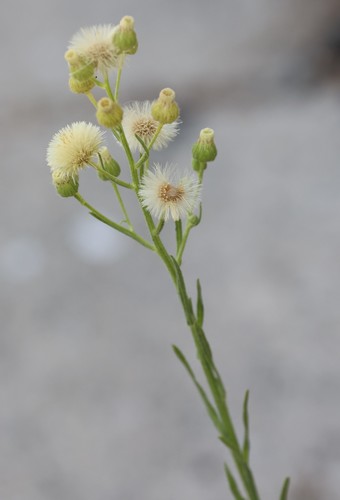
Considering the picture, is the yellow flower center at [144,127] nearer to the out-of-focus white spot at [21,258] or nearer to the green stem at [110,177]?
the green stem at [110,177]

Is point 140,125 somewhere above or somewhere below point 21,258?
below

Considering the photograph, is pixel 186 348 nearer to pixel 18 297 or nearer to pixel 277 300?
pixel 277 300

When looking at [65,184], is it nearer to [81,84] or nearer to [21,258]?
[81,84]

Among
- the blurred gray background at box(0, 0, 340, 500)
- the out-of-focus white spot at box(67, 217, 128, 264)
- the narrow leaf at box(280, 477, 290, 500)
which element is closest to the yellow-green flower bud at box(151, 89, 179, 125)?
the narrow leaf at box(280, 477, 290, 500)

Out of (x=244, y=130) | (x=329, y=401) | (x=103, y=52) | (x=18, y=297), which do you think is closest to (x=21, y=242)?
(x=18, y=297)

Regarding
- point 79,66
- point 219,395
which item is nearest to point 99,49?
point 79,66
